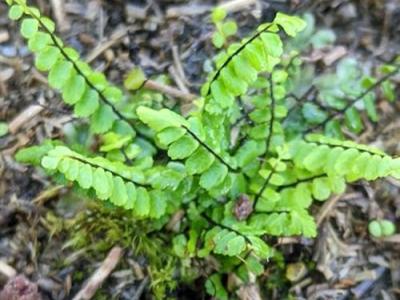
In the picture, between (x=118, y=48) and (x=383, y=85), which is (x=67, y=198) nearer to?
(x=118, y=48)

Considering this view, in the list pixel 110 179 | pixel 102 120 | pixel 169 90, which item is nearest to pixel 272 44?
pixel 110 179

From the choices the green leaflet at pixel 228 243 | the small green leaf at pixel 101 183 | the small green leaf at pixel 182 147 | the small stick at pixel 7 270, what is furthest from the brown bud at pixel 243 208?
the small stick at pixel 7 270

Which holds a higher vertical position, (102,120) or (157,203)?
(102,120)

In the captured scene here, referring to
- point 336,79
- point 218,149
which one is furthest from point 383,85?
point 218,149

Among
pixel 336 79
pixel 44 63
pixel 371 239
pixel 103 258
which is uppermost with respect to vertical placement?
pixel 44 63

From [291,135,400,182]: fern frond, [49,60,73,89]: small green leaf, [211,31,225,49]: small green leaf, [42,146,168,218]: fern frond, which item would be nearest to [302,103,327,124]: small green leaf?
[291,135,400,182]: fern frond

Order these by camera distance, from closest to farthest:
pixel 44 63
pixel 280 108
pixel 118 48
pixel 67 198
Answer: pixel 44 63, pixel 280 108, pixel 67 198, pixel 118 48

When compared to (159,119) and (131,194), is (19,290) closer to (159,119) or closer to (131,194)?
(131,194)

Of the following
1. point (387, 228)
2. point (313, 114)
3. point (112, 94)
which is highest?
point (112, 94)
